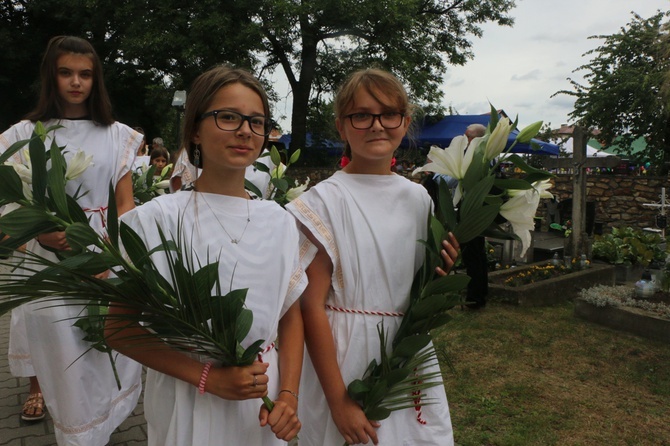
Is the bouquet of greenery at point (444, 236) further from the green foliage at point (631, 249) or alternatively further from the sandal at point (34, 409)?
the green foliage at point (631, 249)

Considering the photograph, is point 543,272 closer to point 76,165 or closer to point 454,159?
point 454,159

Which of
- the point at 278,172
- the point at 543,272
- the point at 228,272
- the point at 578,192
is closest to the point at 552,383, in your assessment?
the point at 278,172

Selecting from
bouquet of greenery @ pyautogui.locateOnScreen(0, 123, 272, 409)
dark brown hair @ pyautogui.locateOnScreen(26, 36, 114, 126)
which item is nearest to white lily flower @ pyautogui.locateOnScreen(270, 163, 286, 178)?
dark brown hair @ pyautogui.locateOnScreen(26, 36, 114, 126)

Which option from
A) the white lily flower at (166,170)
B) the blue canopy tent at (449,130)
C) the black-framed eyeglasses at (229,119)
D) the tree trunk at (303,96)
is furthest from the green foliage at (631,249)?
the tree trunk at (303,96)

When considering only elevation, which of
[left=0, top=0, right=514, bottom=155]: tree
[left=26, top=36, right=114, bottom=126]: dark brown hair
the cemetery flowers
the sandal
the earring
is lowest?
the sandal

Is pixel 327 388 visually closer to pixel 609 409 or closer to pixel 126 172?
pixel 126 172

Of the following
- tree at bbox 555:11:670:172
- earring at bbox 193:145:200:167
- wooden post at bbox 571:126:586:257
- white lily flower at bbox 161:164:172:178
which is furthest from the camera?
tree at bbox 555:11:670:172

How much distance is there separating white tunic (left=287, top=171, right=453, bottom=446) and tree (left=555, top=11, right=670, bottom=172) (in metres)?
16.9

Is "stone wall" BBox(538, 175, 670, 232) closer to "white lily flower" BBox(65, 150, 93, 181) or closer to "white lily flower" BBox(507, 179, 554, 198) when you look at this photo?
"white lily flower" BBox(507, 179, 554, 198)

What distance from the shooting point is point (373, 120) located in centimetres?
190


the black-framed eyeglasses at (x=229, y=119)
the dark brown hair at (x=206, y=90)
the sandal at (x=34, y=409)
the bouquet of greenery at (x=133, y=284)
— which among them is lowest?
the sandal at (x=34, y=409)

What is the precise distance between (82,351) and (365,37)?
55.5 ft

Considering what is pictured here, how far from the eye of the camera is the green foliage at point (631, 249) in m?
7.93

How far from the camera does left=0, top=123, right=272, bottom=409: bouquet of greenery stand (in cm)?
143
